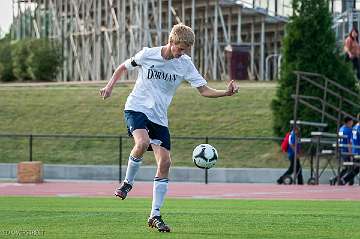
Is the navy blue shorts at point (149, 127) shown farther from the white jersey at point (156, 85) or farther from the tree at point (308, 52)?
the tree at point (308, 52)

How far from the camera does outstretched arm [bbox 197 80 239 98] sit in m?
13.4

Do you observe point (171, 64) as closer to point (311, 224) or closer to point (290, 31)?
point (311, 224)

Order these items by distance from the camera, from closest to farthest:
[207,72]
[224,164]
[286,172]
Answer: [286,172] → [224,164] → [207,72]

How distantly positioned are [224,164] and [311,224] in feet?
78.5

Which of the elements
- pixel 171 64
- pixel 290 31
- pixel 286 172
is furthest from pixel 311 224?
pixel 290 31

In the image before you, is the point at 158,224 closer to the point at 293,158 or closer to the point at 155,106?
the point at 155,106

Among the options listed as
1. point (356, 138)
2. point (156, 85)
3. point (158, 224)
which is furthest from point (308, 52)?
point (158, 224)

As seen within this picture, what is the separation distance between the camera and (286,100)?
1527 inches

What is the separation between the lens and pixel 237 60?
60.2m

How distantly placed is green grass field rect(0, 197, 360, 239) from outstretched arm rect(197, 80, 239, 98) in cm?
147

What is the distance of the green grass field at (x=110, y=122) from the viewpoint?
39125mm

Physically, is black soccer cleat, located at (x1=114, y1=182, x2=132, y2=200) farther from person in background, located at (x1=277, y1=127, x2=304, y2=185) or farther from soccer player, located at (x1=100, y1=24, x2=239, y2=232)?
person in background, located at (x1=277, y1=127, x2=304, y2=185)

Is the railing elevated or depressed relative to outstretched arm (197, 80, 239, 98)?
depressed

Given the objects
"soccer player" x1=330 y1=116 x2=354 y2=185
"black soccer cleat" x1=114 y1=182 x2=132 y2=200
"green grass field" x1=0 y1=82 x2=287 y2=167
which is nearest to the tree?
"green grass field" x1=0 y1=82 x2=287 y2=167
